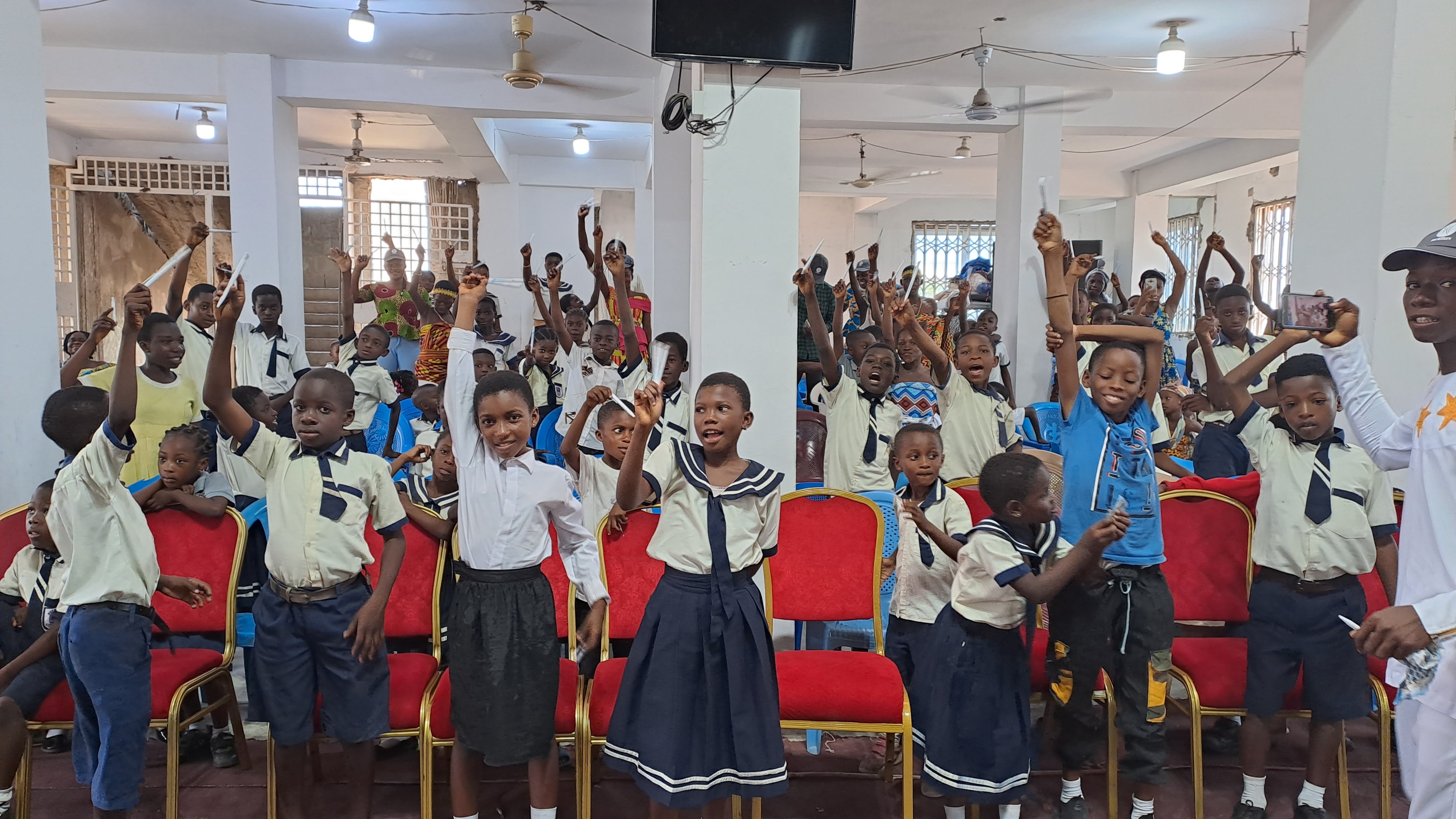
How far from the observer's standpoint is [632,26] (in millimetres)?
5738

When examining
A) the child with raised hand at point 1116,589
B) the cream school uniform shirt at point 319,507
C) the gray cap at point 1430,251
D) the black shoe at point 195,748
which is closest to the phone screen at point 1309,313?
the gray cap at point 1430,251

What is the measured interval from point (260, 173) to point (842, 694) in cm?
577

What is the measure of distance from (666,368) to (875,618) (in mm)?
1655

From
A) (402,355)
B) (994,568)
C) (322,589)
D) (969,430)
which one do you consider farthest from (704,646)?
(402,355)

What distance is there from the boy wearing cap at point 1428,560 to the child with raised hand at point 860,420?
1899mm

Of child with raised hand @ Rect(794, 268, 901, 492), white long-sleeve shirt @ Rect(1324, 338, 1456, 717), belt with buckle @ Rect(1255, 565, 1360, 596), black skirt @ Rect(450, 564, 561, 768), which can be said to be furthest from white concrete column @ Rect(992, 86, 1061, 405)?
black skirt @ Rect(450, 564, 561, 768)

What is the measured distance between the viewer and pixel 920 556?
2.64m

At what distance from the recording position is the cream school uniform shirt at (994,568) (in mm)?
2273

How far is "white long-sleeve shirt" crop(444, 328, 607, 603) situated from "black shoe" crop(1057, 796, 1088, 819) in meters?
1.44

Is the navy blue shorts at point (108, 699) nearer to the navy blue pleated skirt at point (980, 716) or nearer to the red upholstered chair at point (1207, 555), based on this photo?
the navy blue pleated skirt at point (980, 716)

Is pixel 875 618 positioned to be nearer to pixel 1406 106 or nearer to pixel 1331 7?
pixel 1406 106

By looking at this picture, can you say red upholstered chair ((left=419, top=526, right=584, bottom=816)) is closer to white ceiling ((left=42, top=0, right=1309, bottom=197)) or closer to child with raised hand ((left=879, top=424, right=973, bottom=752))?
child with raised hand ((left=879, top=424, right=973, bottom=752))

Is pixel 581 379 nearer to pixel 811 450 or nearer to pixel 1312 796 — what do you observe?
pixel 811 450

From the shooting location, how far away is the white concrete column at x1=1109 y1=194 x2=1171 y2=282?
12695mm
